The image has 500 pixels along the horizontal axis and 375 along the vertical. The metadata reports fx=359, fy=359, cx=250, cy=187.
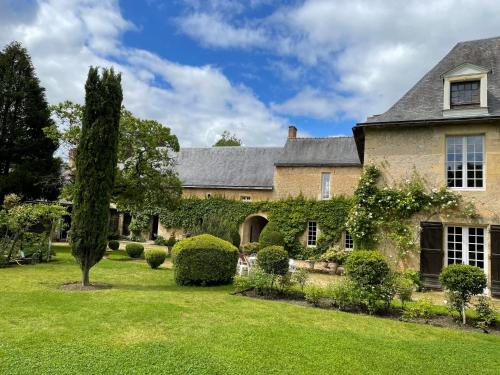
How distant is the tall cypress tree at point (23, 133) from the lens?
63.7 ft

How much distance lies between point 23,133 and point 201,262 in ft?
50.8

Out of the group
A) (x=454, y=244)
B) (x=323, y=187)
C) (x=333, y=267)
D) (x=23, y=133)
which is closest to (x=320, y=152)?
(x=323, y=187)

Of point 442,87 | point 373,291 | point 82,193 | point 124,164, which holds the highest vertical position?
point 442,87

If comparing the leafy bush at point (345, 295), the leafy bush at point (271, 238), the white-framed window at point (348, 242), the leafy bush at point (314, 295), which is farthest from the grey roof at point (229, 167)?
the leafy bush at point (345, 295)

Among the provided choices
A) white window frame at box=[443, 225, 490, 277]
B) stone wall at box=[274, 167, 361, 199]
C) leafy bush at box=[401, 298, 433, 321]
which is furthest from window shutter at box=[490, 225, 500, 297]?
stone wall at box=[274, 167, 361, 199]

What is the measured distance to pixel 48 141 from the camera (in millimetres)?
20344

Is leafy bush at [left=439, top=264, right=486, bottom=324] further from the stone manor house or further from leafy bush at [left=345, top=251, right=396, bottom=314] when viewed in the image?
the stone manor house

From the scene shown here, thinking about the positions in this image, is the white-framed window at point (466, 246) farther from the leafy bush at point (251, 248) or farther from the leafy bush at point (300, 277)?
the leafy bush at point (251, 248)

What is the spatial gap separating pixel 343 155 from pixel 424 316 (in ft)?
54.3

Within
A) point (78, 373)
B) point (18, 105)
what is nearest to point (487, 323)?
point (78, 373)

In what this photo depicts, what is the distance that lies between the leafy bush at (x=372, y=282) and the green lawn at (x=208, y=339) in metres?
0.53

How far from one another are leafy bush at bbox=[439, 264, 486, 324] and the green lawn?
928 mm

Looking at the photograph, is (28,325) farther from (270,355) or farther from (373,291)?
(373,291)

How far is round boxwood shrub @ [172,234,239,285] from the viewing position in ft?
33.8
